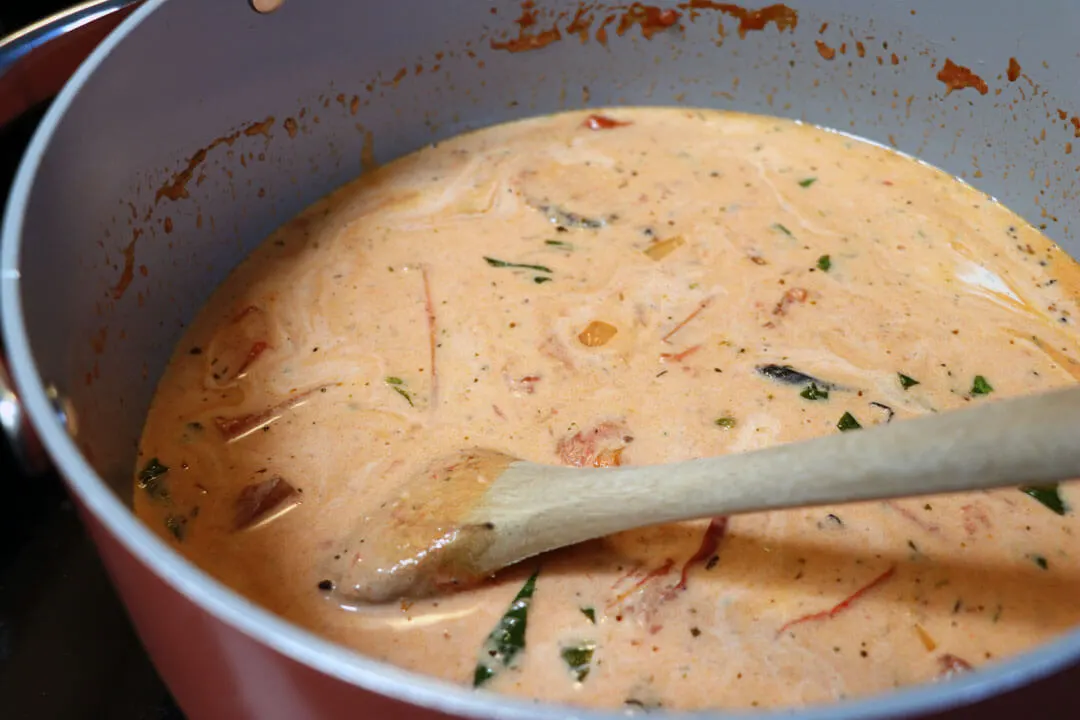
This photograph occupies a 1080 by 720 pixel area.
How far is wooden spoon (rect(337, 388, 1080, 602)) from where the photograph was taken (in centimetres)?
98

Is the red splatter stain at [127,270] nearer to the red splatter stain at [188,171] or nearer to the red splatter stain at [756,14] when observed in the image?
the red splatter stain at [188,171]

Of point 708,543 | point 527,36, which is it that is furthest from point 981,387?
point 527,36

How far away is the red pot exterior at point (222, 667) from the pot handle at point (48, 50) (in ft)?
2.73

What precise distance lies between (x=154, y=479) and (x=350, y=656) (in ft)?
2.99

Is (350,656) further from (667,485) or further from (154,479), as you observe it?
(154,479)

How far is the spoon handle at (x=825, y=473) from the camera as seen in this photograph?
0.97m

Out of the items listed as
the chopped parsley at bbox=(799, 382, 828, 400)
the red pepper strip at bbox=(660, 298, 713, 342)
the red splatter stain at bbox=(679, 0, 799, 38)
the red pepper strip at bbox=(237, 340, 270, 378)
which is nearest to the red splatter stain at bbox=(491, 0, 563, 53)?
the red splatter stain at bbox=(679, 0, 799, 38)

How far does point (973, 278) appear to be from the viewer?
1904mm

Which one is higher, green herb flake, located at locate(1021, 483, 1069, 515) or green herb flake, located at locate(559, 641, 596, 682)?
green herb flake, located at locate(1021, 483, 1069, 515)

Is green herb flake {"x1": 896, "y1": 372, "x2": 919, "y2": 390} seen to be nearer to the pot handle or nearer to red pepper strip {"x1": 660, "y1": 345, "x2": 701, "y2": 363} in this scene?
red pepper strip {"x1": 660, "y1": 345, "x2": 701, "y2": 363}

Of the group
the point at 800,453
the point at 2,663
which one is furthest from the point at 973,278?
the point at 2,663

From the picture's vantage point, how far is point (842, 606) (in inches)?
53.6

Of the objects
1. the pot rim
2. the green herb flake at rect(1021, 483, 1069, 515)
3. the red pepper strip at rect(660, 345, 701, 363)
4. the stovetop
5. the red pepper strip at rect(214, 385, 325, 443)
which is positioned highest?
the pot rim

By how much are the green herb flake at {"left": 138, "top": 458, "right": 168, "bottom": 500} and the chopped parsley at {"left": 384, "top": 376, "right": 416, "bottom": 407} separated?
1.32 feet
